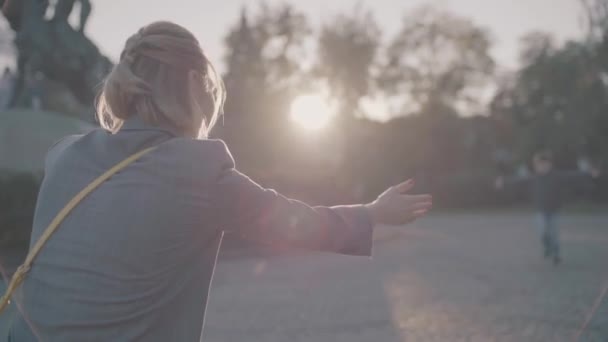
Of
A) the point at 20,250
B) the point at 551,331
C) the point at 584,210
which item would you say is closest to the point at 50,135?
the point at 20,250

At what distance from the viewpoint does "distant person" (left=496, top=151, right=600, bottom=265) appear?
9.57 metres

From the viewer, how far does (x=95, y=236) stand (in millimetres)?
1390

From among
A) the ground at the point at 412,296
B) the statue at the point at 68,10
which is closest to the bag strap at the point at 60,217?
the ground at the point at 412,296

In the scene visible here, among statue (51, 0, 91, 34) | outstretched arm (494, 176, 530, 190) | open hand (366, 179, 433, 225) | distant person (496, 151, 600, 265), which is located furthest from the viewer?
outstretched arm (494, 176, 530, 190)

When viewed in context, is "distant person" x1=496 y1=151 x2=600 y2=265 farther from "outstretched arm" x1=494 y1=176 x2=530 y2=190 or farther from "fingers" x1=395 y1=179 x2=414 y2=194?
"fingers" x1=395 y1=179 x2=414 y2=194

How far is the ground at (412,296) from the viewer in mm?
4848

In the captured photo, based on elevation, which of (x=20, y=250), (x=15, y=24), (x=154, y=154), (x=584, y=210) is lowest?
(x=584, y=210)

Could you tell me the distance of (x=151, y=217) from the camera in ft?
4.57

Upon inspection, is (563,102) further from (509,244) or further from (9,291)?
(9,291)

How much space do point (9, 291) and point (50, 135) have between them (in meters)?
10.0

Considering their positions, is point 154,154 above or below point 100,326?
above

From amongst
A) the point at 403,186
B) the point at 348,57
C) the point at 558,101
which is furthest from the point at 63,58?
the point at 348,57

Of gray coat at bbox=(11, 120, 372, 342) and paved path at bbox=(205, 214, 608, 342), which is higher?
gray coat at bbox=(11, 120, 372, 342)

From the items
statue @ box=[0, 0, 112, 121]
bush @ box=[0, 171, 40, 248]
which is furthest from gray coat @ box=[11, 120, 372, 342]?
bush @ box=[0, 171, 40, 248]
